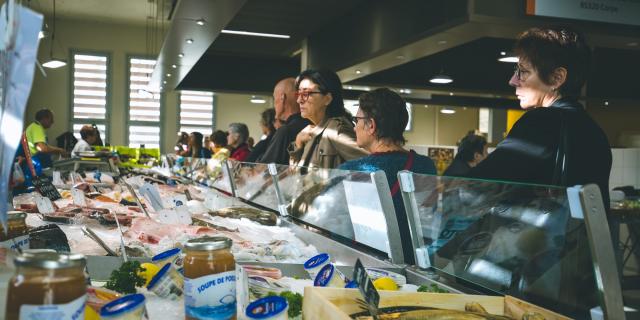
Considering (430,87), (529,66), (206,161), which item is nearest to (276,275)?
(529,66)

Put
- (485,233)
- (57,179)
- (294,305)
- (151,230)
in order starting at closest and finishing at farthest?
(294,305)
(485,233)
(151,230)
(57,179)

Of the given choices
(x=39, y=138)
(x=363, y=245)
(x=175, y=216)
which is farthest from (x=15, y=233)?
(x=39, y=138)

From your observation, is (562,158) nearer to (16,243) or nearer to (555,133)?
(555,133)

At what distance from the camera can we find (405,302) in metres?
1.46

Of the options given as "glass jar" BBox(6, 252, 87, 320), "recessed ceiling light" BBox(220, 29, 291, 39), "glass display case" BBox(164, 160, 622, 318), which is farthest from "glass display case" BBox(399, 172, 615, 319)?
"recessed ceiling light" BBox(220, 29, 291, 39)

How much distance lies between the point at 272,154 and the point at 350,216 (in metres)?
2.04

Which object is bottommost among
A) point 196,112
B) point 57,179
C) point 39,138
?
point 57,179

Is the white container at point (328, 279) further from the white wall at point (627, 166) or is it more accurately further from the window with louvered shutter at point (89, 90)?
the window with louvered shutter at point (89, 90)

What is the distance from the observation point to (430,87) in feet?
42.2

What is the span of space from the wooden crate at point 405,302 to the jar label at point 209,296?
0.77ft

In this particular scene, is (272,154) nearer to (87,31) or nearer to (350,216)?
(350,216)

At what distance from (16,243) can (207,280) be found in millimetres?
731

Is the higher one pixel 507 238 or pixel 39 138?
pixel 39 138

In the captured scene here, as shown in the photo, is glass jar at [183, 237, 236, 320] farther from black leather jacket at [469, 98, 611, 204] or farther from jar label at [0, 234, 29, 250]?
black leather jacket at [469, 98, 611, 204]
